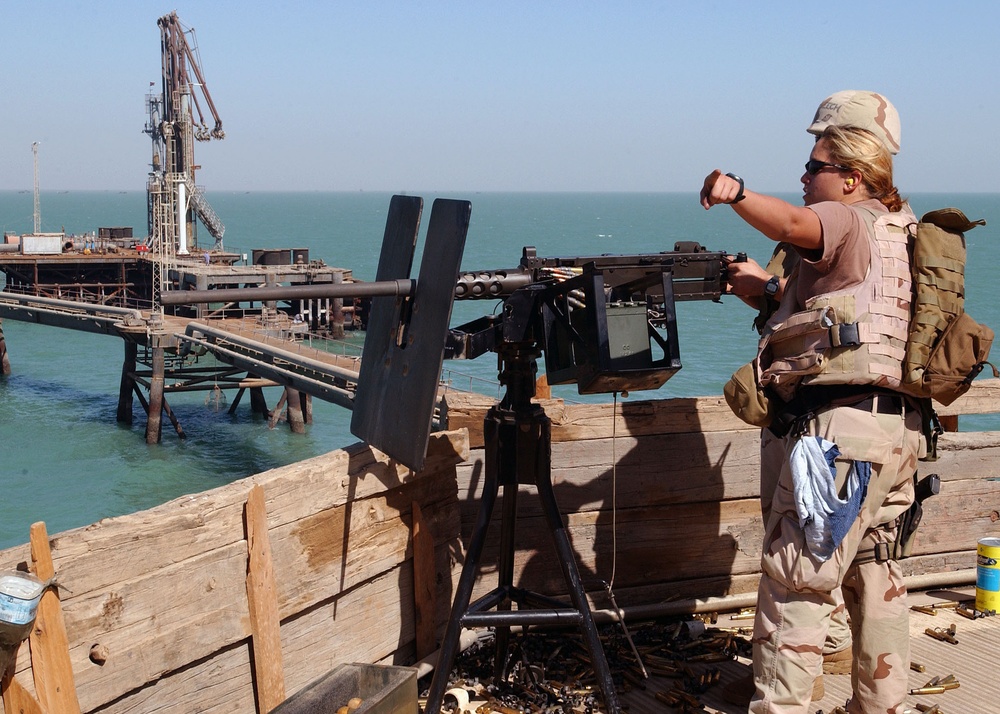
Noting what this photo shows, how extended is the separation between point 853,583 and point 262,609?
7.41 feet

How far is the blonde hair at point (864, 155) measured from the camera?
13.2 feet

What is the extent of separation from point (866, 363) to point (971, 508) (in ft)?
9.03

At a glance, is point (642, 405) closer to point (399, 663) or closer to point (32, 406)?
point (399, 663)

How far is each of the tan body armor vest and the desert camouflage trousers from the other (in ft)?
0.56

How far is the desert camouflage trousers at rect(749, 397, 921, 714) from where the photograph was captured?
4004mm

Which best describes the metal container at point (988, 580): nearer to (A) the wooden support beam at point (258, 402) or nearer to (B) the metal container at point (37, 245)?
(A) the wooden support beam at point (258, 402)

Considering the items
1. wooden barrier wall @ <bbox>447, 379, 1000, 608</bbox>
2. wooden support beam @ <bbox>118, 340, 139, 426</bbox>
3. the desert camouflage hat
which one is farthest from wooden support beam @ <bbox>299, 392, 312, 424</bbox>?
the desert camouflage hat

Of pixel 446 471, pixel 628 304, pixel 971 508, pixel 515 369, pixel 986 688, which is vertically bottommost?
pixel 986 688

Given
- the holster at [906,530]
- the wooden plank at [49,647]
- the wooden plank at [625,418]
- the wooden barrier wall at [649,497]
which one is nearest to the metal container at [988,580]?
the wooden barrier wall at [649,497]

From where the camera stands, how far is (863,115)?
4.04m

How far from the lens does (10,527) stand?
2448 cm

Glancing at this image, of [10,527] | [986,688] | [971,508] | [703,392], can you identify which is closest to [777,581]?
[986,688]

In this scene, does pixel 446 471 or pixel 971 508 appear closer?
pixel 446 471

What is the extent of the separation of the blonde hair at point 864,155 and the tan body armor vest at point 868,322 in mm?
139
